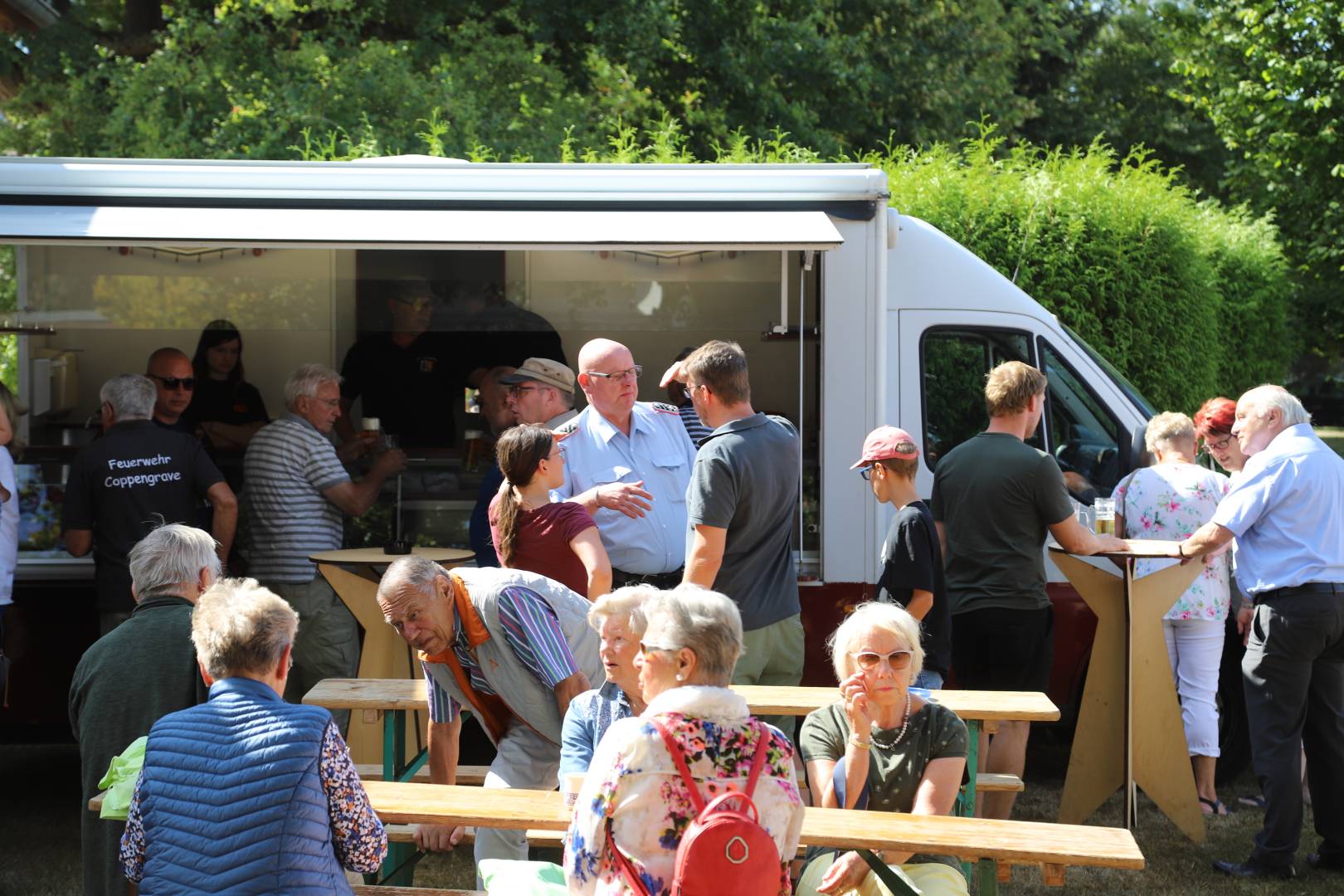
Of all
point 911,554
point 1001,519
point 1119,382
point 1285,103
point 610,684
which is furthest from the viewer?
point 1285,103

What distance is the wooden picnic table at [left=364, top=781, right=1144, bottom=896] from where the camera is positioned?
3051 mm

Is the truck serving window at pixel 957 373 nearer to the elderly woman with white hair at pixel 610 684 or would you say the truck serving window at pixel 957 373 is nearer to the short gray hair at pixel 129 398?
the elderly woman with white hair at pixel 610 684

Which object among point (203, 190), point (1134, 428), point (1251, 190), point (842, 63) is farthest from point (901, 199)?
point (1251, 190)

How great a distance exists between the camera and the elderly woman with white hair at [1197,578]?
532cm

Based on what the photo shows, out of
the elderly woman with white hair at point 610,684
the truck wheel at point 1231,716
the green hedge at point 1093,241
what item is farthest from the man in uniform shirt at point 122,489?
the green hedge at point 1093,241

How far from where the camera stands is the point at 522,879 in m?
3.30

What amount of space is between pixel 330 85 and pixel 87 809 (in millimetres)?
10593

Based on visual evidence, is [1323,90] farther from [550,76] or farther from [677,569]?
[677,569]

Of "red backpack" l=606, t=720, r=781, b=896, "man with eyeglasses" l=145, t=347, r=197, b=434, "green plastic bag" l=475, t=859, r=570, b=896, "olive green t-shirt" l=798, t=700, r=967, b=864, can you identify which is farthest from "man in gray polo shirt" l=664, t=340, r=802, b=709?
"man with eyeglasses" l=145, t=347, r=197, b=434

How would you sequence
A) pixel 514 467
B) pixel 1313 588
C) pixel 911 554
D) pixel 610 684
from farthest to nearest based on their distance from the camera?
1. pixel 1313 588
2. pixel 911 554
3. pixel 514 467
4. pixel 610 684

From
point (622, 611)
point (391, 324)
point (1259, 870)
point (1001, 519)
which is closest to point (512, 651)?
point (622, 611)

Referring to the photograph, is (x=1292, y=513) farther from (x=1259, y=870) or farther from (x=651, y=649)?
(x=651, y=649)

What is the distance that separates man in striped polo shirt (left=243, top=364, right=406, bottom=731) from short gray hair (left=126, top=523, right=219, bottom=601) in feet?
6.27

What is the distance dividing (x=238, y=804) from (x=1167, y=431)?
3.91m
